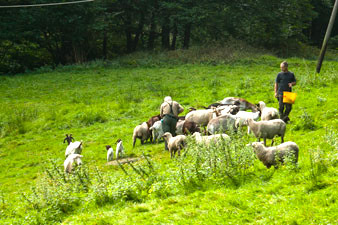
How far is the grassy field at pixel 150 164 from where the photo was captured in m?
6.59

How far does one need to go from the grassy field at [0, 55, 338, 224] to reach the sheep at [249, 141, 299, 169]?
0.21 meters

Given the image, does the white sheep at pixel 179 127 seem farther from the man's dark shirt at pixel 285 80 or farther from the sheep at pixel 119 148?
the man's dark shirt at pixel 285 80

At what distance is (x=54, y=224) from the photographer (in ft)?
24.4

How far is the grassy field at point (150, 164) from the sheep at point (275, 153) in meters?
0.21

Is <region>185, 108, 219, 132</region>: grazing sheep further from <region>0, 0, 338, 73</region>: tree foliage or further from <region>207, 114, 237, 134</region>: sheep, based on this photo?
<region>0, 0, 338, 73</region>: tree foliage

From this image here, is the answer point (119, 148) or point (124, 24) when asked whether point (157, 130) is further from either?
point (124, 24)

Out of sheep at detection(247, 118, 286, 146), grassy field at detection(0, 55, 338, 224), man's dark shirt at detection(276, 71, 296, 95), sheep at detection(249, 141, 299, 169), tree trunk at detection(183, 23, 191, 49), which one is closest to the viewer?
grassy field at detection(0, 55, 338, 224)

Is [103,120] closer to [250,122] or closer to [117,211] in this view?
[250,122]

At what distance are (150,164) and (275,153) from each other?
10.7 ft

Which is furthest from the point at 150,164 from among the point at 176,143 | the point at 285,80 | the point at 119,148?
the point at 285,80

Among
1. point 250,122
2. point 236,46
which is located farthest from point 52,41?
point 250,122

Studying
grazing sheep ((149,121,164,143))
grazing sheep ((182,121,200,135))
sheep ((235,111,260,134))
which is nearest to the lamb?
grazing sheep ((182,121,200,135))

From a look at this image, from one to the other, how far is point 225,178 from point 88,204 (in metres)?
3.45

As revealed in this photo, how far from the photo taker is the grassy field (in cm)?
659
